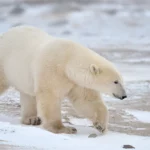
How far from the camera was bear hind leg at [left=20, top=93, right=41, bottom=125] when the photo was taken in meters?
6.96

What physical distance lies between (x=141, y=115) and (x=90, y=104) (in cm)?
137

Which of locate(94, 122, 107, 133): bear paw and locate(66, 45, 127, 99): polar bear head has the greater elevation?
locate(66, 45, 127, 99): polar bear head

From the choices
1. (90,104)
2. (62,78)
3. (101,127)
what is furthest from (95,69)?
(101,127)

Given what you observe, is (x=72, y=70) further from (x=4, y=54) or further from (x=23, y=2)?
(x=23, y=2)

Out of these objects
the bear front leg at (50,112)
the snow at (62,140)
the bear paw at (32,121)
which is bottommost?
the snow at (62,140)

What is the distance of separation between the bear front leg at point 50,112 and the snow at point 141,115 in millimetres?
1341

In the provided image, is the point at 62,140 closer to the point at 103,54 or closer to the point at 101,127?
the point at 101,127

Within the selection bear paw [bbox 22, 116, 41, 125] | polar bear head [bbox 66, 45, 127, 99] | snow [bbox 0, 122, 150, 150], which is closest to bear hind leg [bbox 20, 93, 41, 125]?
bear paw [bbox 22, 116, 41, 125]

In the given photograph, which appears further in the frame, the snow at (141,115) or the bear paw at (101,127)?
the snow at (141,115)

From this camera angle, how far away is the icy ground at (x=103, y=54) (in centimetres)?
568

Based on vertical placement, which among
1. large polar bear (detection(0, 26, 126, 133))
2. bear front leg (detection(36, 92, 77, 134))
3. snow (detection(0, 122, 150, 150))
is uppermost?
large polar bear (detection(0, 26, 126, 133))

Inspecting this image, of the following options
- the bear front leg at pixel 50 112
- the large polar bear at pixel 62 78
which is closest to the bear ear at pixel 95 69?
the large polar bear at pixel 62 78

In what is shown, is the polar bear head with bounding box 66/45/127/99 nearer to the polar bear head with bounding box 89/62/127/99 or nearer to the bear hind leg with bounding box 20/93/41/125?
the polar bear head with bounding box 89/62/127/99

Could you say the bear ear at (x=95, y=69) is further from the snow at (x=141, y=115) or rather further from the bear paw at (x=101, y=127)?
the snow at (x=141, y=115)
